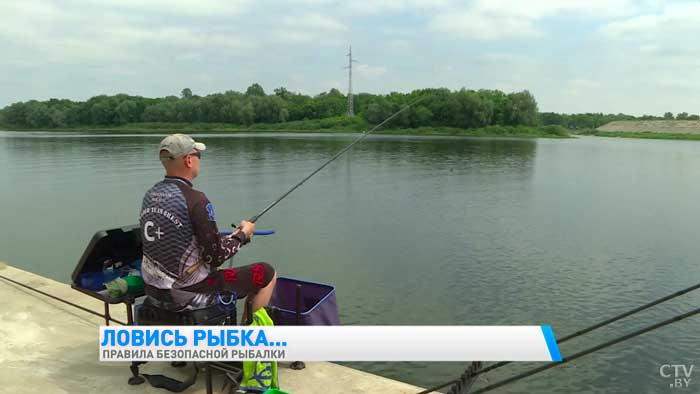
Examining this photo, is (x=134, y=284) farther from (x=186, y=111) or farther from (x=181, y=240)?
A: (x=186, y=111)

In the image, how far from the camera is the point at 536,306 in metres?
7.98

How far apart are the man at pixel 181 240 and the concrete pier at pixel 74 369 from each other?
0.74m

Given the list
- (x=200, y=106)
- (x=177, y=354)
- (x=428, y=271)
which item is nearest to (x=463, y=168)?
(x=428, y=271)

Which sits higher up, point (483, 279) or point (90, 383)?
point (90, 383)

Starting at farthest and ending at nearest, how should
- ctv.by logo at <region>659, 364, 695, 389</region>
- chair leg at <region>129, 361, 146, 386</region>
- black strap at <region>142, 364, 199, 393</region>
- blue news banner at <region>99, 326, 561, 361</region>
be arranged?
1. ctv.by logo at <region>659, 364, 695, 389</region>
2. chair leg at <region>129, 361, 146, 386</region>
3. black strap at <region>142, 364, 199, 393</region>
4. blue news banner at <region>99, 326, 561, 361</region>

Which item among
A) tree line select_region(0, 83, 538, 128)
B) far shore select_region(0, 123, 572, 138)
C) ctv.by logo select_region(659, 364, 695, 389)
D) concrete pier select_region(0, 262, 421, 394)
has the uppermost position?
tree line select_region(0, 83, 538, 128)

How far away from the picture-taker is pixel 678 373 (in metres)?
6.08

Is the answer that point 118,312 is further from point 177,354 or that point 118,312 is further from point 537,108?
point 537,108

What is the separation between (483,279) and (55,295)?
6941 millimetres

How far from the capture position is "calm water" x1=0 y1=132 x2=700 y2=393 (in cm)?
701

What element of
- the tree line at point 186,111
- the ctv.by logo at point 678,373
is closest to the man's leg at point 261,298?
the ctv.by logo at point 678,373

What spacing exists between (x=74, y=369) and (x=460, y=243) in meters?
9.64

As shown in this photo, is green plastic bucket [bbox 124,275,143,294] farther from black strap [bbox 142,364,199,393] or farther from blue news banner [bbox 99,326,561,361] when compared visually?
blue news banner [bbox 99,326,561,361]

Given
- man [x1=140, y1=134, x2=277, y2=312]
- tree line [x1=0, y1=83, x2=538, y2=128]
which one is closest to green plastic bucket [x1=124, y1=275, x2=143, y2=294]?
man [x1=140, y1=134, x2=277, y2=312]
